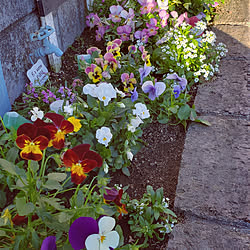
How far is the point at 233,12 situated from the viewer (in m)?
3.50

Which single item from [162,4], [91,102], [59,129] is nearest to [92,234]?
[59,129]

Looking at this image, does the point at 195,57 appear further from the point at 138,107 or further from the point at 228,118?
the point at 138,107

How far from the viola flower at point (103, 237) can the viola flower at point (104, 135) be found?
2.01 ft

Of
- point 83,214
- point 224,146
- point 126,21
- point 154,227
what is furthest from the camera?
point 126,21

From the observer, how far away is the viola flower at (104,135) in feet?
5.08

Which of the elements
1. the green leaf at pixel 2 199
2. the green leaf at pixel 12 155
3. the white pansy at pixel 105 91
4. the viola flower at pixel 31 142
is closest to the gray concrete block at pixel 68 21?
the white pansy at pixel 105 91

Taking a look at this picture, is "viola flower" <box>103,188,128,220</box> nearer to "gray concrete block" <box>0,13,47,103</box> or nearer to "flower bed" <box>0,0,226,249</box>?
"flower bed" <box>0,0,226,249</box>

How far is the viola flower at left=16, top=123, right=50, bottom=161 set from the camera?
1053 mm

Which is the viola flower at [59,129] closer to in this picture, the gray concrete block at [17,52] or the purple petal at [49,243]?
the purple petal at [49,243]

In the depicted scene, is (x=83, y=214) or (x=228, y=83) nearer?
(x=83, y=214)

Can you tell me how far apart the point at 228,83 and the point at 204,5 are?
1.13 metres

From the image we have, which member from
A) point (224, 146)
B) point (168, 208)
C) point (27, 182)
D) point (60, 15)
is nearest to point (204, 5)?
point (60, 15)

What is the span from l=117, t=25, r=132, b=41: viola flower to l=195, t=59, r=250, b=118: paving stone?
2.17 ft

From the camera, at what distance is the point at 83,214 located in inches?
44.3
